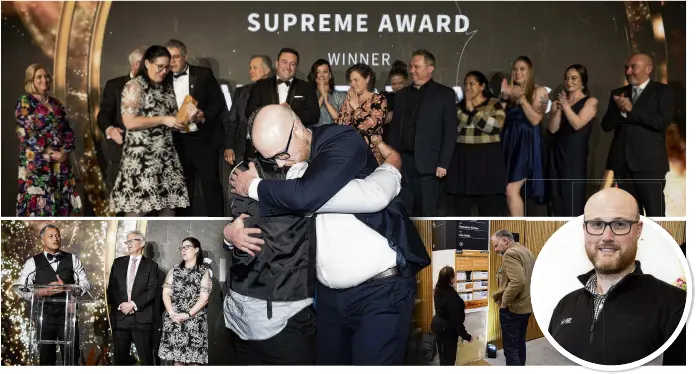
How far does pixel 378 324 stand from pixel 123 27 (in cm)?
257

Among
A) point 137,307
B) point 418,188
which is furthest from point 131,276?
point 418,188

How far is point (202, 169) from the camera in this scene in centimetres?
561

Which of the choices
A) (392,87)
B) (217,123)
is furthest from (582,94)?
(217,123)

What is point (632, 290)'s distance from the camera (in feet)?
17.2

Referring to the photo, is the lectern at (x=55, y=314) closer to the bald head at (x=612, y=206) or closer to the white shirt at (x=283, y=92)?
the white shirt at (x=283, y=92)

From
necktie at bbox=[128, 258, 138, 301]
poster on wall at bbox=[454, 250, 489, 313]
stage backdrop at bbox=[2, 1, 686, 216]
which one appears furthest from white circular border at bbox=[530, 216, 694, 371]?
necktie at bbox=[128, 258, 138, 301]

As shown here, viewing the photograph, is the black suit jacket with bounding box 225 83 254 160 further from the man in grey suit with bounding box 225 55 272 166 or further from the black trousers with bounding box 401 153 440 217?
the black trousers with bounding box 401 153 440 217

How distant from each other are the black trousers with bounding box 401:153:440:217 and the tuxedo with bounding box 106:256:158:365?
1.69 metres

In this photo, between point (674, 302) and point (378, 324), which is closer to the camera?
point (378, 324)

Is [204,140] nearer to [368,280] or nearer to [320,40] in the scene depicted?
[320,40]

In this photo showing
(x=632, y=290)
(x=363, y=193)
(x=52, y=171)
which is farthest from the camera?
(x=52, y=171)

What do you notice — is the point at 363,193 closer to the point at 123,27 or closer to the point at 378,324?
the point at 378,324

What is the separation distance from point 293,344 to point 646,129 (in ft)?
8.88

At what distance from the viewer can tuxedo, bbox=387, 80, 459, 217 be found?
556 cm
